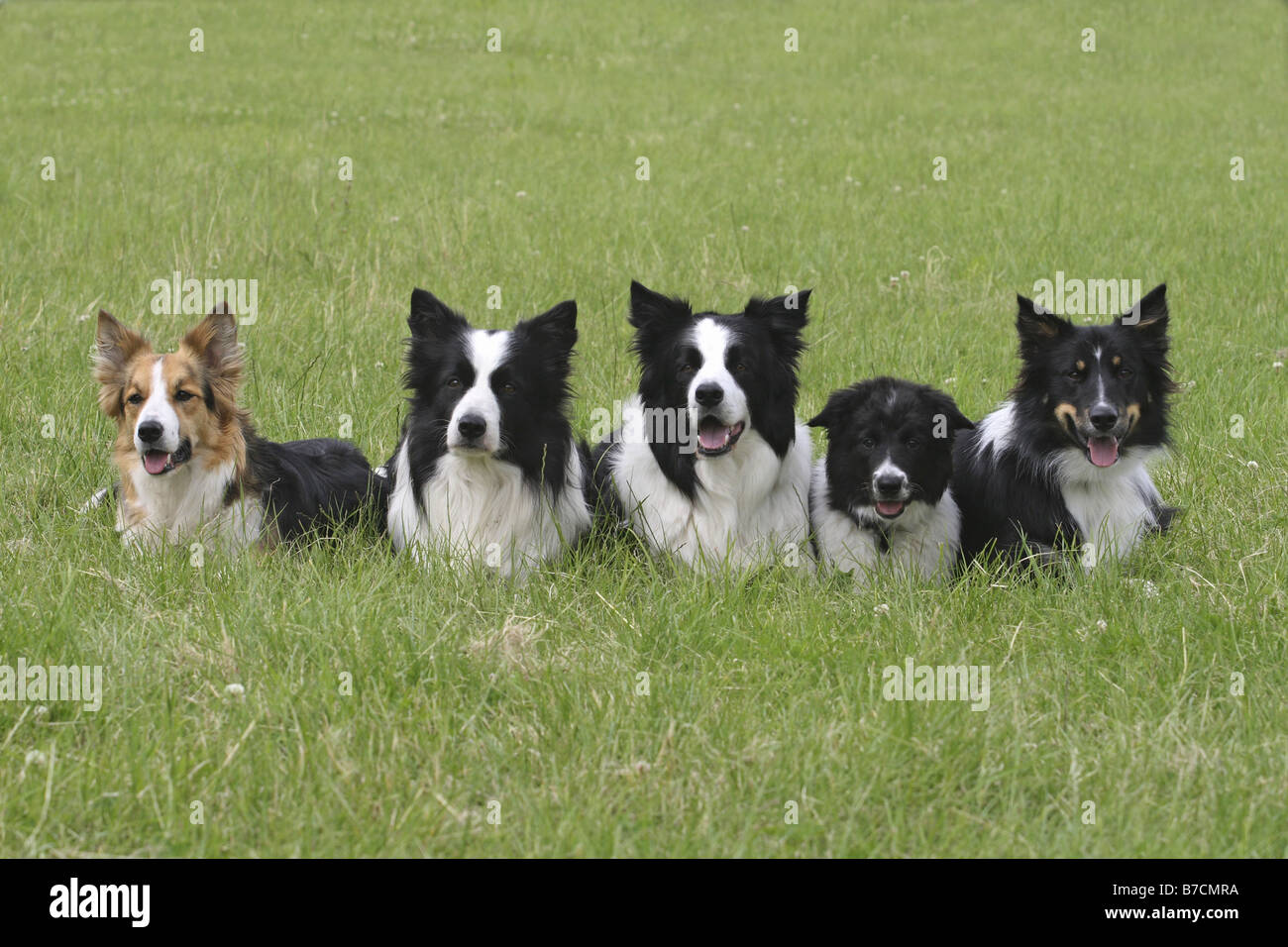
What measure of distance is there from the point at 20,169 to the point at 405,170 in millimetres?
3566

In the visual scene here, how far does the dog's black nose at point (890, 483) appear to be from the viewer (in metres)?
4.65

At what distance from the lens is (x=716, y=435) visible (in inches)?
189

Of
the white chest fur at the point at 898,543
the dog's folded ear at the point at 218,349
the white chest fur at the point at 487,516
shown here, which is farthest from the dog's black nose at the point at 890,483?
the dog's folded ear at the point at 218,349

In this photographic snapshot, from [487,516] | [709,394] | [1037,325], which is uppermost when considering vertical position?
[1037,325]

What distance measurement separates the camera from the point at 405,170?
12445mm

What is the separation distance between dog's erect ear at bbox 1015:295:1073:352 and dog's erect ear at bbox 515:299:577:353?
1.77 meters

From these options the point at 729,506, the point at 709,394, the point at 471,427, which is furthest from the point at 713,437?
the point at 471,427

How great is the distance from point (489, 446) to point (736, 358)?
1.01 meters

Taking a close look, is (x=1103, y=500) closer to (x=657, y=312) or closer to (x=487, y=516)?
(x=657, y=312)

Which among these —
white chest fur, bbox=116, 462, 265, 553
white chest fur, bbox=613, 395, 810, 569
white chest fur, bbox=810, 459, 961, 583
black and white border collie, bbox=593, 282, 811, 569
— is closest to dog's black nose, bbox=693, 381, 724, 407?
black and white border collie, bbox=593, 282, 811, 569

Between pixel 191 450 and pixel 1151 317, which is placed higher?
pixel 1151 317

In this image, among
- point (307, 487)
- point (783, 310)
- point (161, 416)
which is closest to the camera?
point (161, 416)
